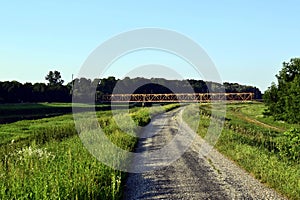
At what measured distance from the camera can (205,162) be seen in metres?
16.1

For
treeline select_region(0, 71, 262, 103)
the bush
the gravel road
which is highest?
treeline select_region(0, 71, 262, 103)

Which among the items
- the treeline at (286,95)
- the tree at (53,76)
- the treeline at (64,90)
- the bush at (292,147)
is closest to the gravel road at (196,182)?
the bush at (292,147)

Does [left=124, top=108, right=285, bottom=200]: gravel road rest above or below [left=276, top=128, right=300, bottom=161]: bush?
below

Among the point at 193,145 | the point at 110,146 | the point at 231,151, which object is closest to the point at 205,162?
the point at 231,151

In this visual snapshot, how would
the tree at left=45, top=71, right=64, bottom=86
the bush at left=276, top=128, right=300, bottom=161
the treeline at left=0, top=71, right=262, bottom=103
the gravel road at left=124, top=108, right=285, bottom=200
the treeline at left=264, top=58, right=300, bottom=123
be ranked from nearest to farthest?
the gravel road at left=124, top=108, right=285, bottom=200
the bush at left=276, top=128, right=300, bottom=161
the treeline at left=264, top=58, right=300, bottom=123
the treeline at left=0, top=71, right=262, bottom=103
the tree at left=45, top=71, right=64, bottom=86

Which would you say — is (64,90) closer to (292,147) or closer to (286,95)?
(286,95)

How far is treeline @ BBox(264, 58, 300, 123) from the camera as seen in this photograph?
46.6 m

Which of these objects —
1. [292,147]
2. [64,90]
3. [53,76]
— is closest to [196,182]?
[292,147]

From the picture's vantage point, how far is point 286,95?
51344 mm

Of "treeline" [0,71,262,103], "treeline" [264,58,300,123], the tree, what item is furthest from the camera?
the tree

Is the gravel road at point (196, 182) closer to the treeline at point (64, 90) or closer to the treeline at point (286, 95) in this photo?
the treeline at point (286, 95)

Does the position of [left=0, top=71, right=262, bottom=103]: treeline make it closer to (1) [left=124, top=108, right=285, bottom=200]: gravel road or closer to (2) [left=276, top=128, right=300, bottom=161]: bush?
(2) [left=276, top=128, right=300, bottom=161]: bush

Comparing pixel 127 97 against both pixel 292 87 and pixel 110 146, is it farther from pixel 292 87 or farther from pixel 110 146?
pixel 110 146

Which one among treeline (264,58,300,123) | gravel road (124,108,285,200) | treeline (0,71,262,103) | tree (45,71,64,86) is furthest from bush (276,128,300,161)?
tree (45,71,64,86)
